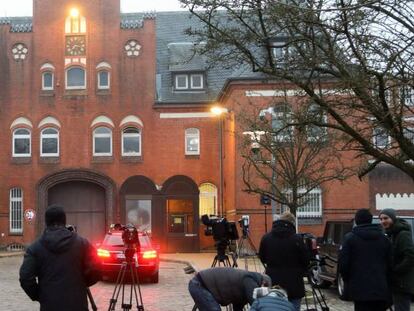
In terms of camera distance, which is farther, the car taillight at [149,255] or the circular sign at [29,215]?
the circular sign at [29,215]

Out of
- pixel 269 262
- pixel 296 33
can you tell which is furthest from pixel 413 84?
pixel 269 262

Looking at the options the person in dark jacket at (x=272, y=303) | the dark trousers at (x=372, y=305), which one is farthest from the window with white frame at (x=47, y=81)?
the person in dark jacket at (x=272, y=303)

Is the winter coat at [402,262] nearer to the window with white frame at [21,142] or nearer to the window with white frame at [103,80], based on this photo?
the window with white frame at [103,80]

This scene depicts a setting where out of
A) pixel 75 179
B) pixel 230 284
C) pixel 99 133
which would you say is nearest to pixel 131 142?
pixel 99 133

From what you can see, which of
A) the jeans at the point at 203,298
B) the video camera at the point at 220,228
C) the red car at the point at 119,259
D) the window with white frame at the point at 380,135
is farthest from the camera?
the red car at the point at 119,259

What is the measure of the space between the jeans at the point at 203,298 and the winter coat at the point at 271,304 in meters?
2.19

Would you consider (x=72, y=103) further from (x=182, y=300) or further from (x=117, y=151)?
(x=182, y=300)

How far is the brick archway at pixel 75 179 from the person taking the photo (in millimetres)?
37625

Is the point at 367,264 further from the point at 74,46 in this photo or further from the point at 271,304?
the point at 74,46

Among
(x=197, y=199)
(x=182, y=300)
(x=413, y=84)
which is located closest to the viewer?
(x=413, y=84)

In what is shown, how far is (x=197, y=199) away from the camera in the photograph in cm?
3753

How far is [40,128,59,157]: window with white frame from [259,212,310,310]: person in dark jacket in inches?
1204

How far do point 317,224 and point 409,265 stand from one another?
987 inches

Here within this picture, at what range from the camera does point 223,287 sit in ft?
23.6
